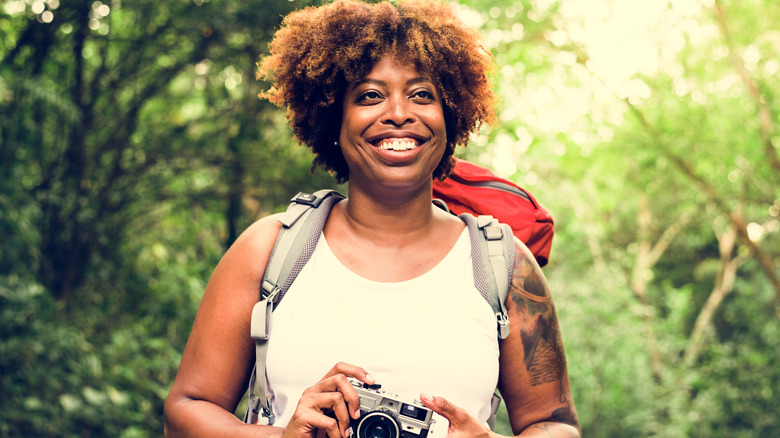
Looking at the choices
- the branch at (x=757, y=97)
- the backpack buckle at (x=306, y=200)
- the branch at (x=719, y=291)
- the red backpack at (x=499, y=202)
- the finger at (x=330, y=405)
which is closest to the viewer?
the finger at (x=330, y=405)

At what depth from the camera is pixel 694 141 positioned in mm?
11188

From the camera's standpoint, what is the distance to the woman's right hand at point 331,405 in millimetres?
1495

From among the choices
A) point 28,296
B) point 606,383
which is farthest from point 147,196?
point 606,383

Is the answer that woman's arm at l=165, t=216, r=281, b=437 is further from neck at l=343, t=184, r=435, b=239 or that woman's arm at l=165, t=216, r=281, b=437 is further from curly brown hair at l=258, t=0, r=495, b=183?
curly brown hair at l=258, t=0, r=495, b=183

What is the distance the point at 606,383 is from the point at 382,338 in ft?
31.0

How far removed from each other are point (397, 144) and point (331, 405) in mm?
644

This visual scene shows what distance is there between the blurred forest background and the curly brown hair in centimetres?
14

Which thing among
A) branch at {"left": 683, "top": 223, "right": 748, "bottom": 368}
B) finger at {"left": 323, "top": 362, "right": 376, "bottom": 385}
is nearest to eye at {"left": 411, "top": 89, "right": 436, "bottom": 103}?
finger at {"left": 323, "top": 362, "right": 376, "bottom": 385}

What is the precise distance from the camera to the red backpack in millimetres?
2082

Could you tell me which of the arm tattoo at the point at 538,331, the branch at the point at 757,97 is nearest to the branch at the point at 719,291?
the branch at the point at 757,97

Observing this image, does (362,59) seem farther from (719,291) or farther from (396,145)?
(719,291)

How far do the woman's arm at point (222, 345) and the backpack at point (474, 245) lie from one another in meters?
0.04

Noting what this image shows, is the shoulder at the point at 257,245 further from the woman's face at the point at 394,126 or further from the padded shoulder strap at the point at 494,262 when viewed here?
the padded shoulder strap at the point at 494,262

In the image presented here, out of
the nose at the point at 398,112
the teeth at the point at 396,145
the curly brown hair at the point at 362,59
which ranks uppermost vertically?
the curly brown hair at the point at 362,59
